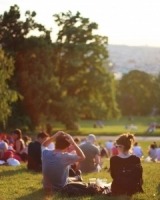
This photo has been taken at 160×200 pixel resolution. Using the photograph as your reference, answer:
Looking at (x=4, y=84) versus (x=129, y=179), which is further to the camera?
(x=4, y=84)

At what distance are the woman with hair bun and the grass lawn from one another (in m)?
0.23

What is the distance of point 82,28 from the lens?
45.6 m

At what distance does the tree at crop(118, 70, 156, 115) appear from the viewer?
90625 millimetres

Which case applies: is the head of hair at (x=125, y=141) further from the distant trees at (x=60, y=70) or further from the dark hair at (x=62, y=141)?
the distant trees at (x=60, y=70)

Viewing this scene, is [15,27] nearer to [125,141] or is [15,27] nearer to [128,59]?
[125,141]

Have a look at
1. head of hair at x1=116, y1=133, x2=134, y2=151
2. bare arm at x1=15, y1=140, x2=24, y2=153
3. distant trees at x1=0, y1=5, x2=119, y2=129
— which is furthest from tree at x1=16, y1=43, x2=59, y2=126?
head of hair at x1=116, y1=133, x2=134, y2=151

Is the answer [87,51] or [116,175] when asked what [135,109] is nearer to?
[87,51]

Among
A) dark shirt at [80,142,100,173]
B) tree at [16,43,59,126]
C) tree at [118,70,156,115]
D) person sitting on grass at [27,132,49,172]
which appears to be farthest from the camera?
→ tree at [118,70,156,115]

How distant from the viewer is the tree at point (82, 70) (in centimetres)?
4506

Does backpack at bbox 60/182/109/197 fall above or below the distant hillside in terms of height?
below

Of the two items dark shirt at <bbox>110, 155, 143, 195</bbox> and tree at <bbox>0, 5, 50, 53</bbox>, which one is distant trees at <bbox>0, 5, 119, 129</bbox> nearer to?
tree at <bbox>0, 5, 50, 53</bbox>

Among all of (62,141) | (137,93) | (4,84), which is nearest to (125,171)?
(62,141)

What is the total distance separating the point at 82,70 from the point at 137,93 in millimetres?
44767

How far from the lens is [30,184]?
1237 cm
